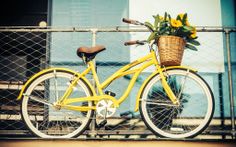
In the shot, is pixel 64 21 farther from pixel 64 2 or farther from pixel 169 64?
pixel 169 64

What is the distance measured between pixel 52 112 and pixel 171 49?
6.90 feet

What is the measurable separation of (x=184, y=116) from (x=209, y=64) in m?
0.89

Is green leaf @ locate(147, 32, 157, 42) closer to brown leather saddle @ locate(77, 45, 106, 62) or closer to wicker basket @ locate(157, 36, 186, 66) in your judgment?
wicker basket @ locate(157, 36, 186, 66)

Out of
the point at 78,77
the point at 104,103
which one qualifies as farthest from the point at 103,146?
the point at 78,77

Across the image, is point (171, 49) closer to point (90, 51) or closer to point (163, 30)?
point (163, 30)

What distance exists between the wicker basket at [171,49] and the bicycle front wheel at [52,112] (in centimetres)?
94

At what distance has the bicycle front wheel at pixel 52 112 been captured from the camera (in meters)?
3.85

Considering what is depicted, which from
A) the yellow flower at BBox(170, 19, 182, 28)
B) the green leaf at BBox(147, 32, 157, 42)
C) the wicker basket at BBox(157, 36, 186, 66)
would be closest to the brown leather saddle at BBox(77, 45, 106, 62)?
the green leaf at BBox(147, 32, 157, 42)

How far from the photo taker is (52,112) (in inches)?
195

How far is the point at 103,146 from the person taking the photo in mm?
3590

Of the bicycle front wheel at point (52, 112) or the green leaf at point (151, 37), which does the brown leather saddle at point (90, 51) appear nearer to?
the bicycle front wheel at point (52, 112)

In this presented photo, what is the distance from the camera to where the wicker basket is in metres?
3.80

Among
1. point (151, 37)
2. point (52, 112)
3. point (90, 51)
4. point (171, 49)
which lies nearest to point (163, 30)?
point (151, 37)

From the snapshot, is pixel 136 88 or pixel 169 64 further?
pixel 136 88
